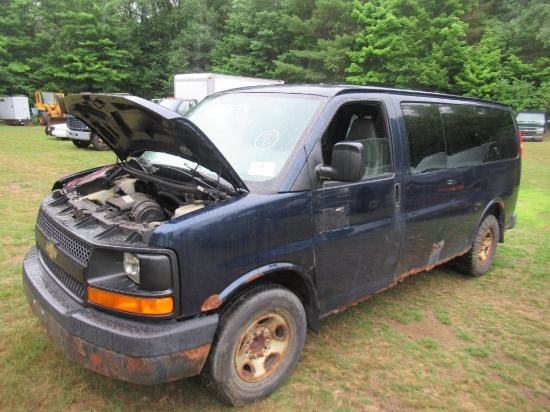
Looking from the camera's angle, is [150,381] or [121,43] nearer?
[150,381]

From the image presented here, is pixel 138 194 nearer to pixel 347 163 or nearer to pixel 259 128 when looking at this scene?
pixel 259 128

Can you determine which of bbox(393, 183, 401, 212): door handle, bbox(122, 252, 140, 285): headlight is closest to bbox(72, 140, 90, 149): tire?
bbox(393, 183, 401, 212): door handle

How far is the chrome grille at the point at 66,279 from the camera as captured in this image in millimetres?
2371

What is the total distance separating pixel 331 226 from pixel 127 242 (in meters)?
1.36

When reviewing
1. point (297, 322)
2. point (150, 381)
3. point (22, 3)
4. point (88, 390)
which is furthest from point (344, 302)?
point (22, 3)

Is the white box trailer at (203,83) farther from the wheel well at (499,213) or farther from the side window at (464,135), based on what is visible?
the side window at (464,135)

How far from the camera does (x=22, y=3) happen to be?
99.7 ft

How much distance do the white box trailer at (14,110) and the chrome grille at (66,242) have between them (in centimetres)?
2857

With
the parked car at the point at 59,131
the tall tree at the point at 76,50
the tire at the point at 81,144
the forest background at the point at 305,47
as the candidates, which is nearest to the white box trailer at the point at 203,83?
the parked car at the point at 59,131

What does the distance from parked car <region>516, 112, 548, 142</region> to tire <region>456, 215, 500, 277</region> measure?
2331 cm

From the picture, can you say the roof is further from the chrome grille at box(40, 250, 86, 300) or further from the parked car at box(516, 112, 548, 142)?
the parked car at box(516, 112, 548, 142)

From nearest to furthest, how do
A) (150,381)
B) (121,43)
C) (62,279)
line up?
(150,381), (62,279), (121,43)

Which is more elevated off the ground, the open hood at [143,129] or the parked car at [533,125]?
Result: the open hood at [143,129]

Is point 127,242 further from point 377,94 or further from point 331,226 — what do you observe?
point 377,94
